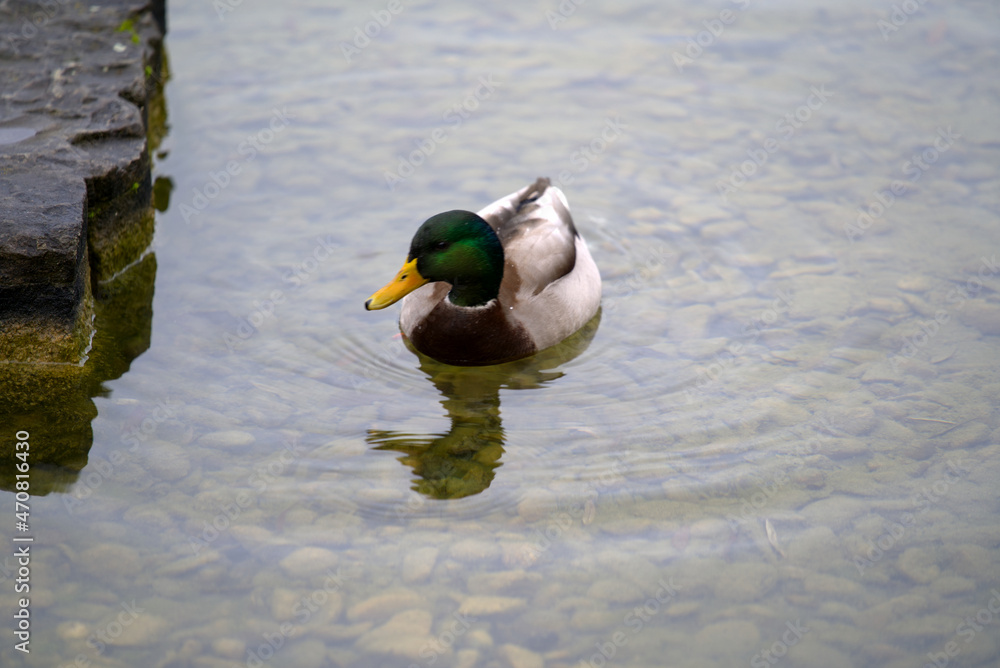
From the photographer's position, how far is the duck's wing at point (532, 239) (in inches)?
209

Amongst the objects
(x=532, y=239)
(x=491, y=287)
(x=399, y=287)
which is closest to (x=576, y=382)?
(x=491, y=287)

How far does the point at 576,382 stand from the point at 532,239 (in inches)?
33.9

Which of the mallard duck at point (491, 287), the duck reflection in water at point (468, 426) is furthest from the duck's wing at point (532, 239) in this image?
the duck reflection in water at point (468, 426)

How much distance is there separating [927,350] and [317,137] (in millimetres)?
4475

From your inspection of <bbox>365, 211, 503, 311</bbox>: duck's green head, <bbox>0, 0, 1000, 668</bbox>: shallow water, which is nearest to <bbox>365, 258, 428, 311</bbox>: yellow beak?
<bbox>365, 211, 503, 311</bbox>: duck's green head

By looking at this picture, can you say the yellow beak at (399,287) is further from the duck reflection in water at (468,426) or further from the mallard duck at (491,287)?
the duck reflection in water at (468,426)

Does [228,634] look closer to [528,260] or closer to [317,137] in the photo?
[528,260]

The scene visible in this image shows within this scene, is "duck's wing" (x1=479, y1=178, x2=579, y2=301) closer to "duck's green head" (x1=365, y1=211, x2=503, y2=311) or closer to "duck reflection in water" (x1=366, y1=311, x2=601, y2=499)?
"duck's green head" (x1=365, y1=211, x2=503, y2=311)

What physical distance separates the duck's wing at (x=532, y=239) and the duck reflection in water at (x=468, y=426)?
0.39 meters

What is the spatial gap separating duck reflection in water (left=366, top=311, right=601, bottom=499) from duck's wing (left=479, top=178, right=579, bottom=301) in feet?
1.29

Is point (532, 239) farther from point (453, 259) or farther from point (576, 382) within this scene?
point (576, 382)

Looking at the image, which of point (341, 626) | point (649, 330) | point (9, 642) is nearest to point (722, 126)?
point (649, 330)

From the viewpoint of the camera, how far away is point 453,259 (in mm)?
4965

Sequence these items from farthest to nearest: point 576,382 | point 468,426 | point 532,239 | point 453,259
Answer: point 532,239, point 576,382, point 453,259, point 468,426
